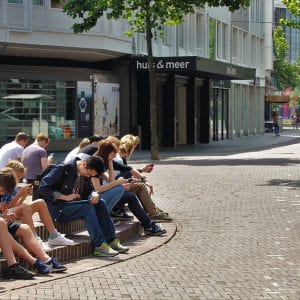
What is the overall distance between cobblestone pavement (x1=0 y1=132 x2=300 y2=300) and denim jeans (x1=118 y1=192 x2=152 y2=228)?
17.7 inches

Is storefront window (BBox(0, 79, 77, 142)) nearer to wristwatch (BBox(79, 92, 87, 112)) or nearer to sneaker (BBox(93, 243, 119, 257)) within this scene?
wristwatch (BBox(79, 92, 87, 112))

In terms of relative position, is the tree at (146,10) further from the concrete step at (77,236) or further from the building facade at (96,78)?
the concrete step at (77,236)

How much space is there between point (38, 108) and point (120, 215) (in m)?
21.5

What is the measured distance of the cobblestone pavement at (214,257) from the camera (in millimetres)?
7047

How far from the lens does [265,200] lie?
14.7m

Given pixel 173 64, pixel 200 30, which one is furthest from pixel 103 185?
pixel 200 30

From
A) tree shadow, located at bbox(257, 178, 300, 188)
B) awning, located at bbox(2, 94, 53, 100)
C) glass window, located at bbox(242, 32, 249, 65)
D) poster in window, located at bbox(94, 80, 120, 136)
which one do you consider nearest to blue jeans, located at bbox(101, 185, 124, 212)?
tree shadow, located at bbox(257, 178, 300, 188)

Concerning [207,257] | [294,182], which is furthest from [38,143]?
[294,182]

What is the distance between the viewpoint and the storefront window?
3089 centimetres

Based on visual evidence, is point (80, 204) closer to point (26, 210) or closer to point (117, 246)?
point (117, 246)

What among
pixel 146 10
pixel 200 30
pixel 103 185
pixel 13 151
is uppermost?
pixel 200 30

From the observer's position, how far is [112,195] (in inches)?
389

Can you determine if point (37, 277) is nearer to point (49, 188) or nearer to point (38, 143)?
point (49, 188)

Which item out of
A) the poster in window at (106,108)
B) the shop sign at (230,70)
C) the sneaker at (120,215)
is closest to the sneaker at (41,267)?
the sneaker at (120,215)
